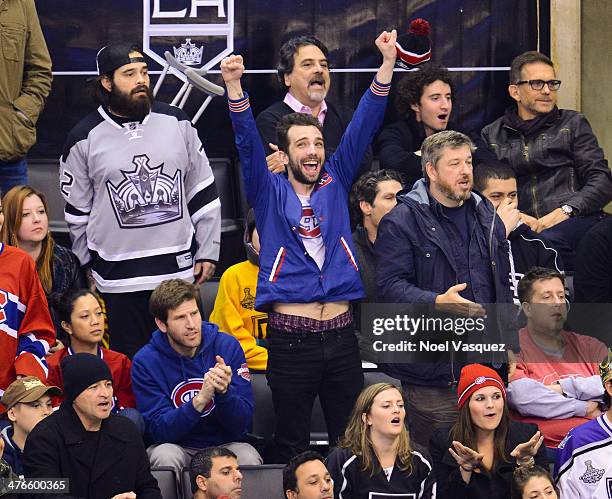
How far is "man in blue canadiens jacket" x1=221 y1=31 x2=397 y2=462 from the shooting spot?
703 centimetres

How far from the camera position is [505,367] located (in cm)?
723

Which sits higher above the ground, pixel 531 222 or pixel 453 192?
pixel 453 192

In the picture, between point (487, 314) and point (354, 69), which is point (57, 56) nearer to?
point (354, 69)

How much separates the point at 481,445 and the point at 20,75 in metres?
3.48

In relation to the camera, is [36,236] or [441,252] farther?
[36,236]

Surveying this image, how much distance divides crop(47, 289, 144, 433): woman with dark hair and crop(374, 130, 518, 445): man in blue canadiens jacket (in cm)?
138

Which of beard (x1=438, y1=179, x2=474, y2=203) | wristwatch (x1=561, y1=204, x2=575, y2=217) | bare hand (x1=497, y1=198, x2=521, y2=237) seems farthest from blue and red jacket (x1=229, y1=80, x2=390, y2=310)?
wristwatch (x1=561, y1=204, x2=575, y2=217)

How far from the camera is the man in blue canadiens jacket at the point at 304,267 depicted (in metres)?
7.03

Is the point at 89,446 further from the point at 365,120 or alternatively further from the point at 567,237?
the point at 567,237

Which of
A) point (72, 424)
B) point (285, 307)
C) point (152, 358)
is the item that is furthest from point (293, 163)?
point (72, 424)

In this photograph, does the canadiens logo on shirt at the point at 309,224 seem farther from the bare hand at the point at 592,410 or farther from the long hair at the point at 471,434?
the bare hand at the point at 592,410

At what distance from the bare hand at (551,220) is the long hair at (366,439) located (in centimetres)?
228

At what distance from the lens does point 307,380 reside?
7.02 m

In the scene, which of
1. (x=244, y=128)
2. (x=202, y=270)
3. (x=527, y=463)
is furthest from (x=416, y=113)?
(x=527, y=463)
